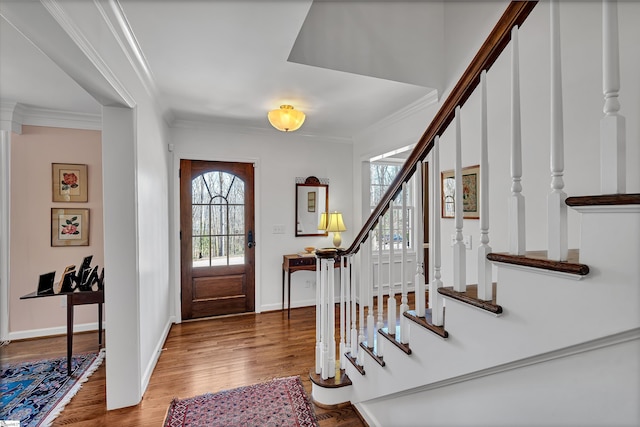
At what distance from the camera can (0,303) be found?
3.01 meters

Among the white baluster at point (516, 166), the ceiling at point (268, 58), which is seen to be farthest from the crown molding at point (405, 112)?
the white baluster at point (516, 166)

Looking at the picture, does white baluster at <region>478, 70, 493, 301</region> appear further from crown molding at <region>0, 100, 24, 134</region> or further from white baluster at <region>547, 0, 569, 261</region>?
crown molding at <region>0, 100, 24, 134</region>

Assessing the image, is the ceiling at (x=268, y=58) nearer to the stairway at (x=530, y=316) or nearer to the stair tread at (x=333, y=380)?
the stairway at (x=530, y=316)

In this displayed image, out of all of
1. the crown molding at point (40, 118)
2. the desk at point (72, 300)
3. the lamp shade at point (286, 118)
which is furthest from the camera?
the crown molding at point (40, 118)

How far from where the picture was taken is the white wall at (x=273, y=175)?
12.1ft

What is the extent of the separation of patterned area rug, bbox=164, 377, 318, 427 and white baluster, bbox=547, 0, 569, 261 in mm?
1792

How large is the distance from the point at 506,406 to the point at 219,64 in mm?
2597

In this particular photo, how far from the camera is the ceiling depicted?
174 cm

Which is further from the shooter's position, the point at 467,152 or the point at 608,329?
the point at 467,152

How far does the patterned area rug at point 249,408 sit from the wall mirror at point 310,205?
2209 millimetres

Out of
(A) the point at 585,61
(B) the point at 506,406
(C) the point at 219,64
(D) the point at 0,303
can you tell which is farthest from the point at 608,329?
(D) the point at 0,303

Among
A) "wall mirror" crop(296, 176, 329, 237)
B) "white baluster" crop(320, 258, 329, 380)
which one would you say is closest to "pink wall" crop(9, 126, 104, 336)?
"wall mirror" crop(296, 176, 329, 237)

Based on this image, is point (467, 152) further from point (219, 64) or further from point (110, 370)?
point (110, 370)

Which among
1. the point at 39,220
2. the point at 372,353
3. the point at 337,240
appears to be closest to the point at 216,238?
the point at 337,240
